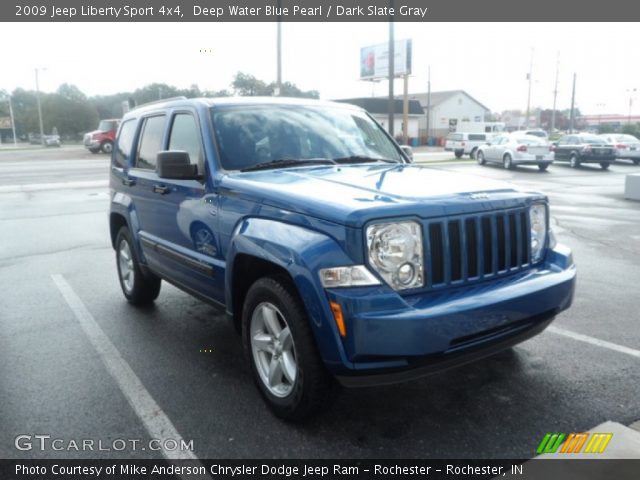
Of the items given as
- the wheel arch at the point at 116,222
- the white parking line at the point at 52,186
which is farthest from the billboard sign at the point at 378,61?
the wheel arch at the point at 116,222

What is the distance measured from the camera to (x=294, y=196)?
3.25 meters

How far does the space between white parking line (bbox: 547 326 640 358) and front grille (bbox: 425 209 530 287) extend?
5.04ft

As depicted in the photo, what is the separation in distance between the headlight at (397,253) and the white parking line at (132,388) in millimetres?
1448

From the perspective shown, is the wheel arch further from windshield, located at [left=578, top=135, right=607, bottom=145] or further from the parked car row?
windshield, located at [left=578, top=135, right=607, bottom=145]

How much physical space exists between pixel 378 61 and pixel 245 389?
50.9 m

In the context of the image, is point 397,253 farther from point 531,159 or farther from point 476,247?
point 531,159

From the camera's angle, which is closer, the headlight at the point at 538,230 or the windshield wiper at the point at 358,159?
the headlight at the point at 538,230

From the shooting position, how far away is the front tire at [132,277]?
18.4 feet

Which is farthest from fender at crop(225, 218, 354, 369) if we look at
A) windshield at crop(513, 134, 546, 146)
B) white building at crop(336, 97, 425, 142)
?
white building at crop(336, 97, 425, 142)

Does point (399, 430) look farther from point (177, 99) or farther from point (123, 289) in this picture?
point (123, 289)

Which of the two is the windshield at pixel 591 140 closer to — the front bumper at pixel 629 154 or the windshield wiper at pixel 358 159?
the front bumper at pixel 629 154

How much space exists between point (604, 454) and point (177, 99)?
4030 mm

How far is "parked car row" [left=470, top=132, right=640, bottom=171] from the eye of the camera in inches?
978

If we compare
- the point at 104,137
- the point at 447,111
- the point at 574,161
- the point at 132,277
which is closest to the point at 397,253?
the point at 132,277
